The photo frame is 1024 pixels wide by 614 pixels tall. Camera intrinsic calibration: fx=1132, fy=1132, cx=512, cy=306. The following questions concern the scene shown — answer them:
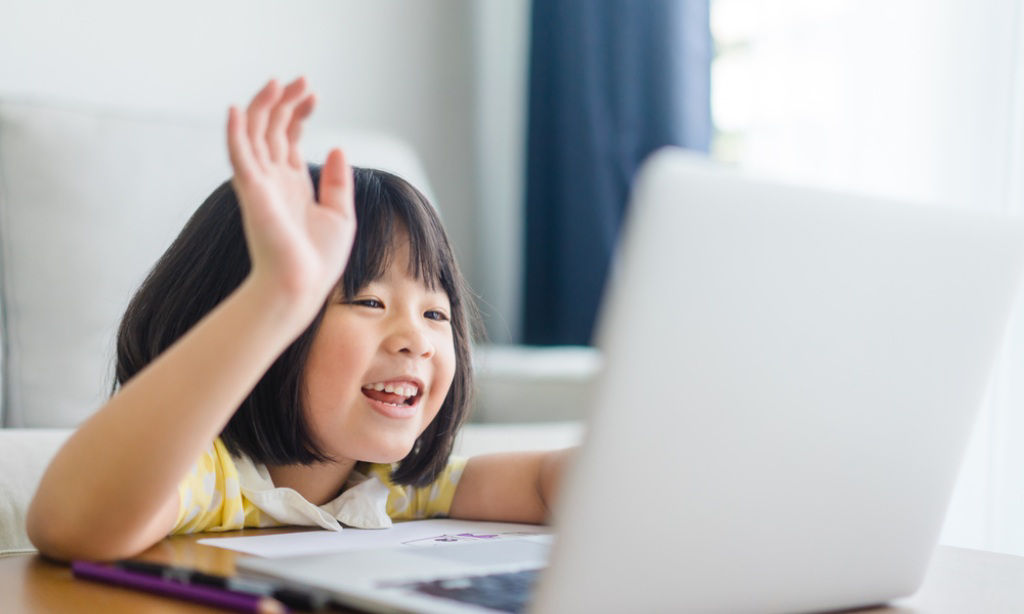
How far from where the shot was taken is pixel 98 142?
165 cm

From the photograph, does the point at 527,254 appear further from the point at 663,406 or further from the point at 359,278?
the point at 663,406

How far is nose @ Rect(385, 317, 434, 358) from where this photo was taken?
91 centimetres

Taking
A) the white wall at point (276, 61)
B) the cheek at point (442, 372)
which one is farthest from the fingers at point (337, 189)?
the white wall at point (276, 61)

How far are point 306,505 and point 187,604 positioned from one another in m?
0.31

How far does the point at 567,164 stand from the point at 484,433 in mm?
1135

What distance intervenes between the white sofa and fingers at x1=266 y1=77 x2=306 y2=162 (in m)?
0.86

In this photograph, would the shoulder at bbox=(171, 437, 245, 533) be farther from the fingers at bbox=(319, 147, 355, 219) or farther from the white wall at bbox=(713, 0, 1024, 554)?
the white wall at bbox=(713, 0, 1024, 554)

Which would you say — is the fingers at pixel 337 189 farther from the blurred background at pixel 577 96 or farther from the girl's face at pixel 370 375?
the blurred background at pixel 577 96

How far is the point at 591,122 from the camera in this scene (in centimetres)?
249

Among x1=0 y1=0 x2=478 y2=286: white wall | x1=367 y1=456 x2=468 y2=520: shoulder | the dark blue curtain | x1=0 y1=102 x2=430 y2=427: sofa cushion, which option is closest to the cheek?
x1=367 y1=456 x2=468 y2=520: shoulder

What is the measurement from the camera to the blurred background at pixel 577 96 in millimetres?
1781

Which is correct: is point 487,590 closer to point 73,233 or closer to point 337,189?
point 337,189

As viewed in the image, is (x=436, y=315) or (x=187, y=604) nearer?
(x=187, y=604)

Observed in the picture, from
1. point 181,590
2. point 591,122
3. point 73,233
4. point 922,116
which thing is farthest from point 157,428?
point 591,122
